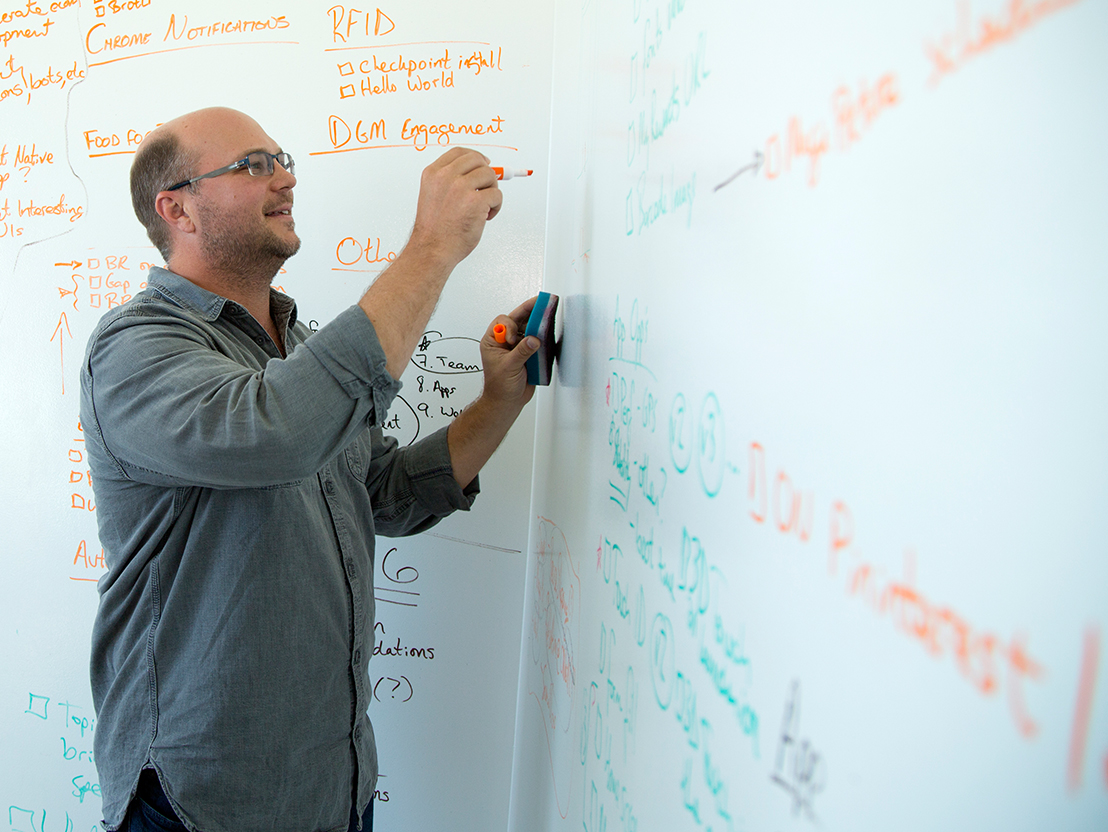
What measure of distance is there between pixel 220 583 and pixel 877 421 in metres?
0.75

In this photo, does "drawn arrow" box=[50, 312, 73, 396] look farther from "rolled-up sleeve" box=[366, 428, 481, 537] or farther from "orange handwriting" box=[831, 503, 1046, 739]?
"orange handwriting" box=[831, 503, 1046, 739]

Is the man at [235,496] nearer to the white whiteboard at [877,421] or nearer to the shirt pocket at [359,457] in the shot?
the shirt pocket at [359,457]

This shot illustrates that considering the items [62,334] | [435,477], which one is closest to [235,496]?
[435,477]

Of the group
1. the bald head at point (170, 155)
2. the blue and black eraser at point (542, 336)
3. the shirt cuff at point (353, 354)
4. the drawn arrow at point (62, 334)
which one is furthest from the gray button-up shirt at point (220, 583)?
the drawn arrow at point (62, 334)

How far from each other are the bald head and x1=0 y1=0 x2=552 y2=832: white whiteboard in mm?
360

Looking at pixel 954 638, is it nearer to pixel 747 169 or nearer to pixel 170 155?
pixel 747 169

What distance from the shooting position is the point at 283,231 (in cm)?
94

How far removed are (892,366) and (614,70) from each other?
55 centimetres

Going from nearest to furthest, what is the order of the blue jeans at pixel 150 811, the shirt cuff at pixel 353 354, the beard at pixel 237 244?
the shirt cuff at pixel 353 354 < the blue jeans at pixel 150 811 < the beard at pixel 237 244

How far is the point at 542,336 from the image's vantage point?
3.17 ft

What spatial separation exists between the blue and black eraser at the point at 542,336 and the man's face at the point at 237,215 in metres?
0.32

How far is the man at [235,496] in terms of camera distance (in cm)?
65

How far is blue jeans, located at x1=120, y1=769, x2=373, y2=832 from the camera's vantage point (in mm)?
760

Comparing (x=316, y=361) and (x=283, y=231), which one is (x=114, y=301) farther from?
(x=316, y=361)
